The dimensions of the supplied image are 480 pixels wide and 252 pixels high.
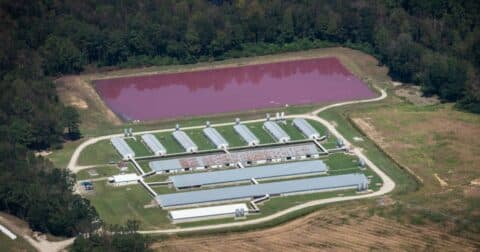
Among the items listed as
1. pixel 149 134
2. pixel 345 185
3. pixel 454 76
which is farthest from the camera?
pixel 454 76

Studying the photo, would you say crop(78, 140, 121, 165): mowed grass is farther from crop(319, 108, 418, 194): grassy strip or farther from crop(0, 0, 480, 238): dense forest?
crop(319, 108, 418, 194): grassy strip

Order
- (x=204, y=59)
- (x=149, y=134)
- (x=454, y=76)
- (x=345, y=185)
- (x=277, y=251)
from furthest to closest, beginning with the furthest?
(x=204, y=59)
(x=454, y=76)
(x=149, y=134)
(x=345, y=185)
(x=277, y=251)

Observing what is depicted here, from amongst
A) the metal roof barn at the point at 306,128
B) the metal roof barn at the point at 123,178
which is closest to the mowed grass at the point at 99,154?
the metal roof barn at the point at 123,178

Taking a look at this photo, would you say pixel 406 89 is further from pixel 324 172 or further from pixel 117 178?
pixel 117 178

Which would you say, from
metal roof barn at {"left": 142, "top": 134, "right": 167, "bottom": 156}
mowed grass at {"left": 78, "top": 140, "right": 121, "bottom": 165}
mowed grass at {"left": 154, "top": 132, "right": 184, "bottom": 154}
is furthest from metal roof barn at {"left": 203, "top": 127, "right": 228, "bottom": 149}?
mowed grass at {"left": 78, "top": 140, "right": 121, "bottom": 165}

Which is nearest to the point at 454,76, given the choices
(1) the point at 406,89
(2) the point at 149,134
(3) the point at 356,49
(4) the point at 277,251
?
(1) the point at 406,89

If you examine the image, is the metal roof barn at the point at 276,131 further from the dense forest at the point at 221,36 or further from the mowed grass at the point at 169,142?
the dense forest at the point at 221,36
